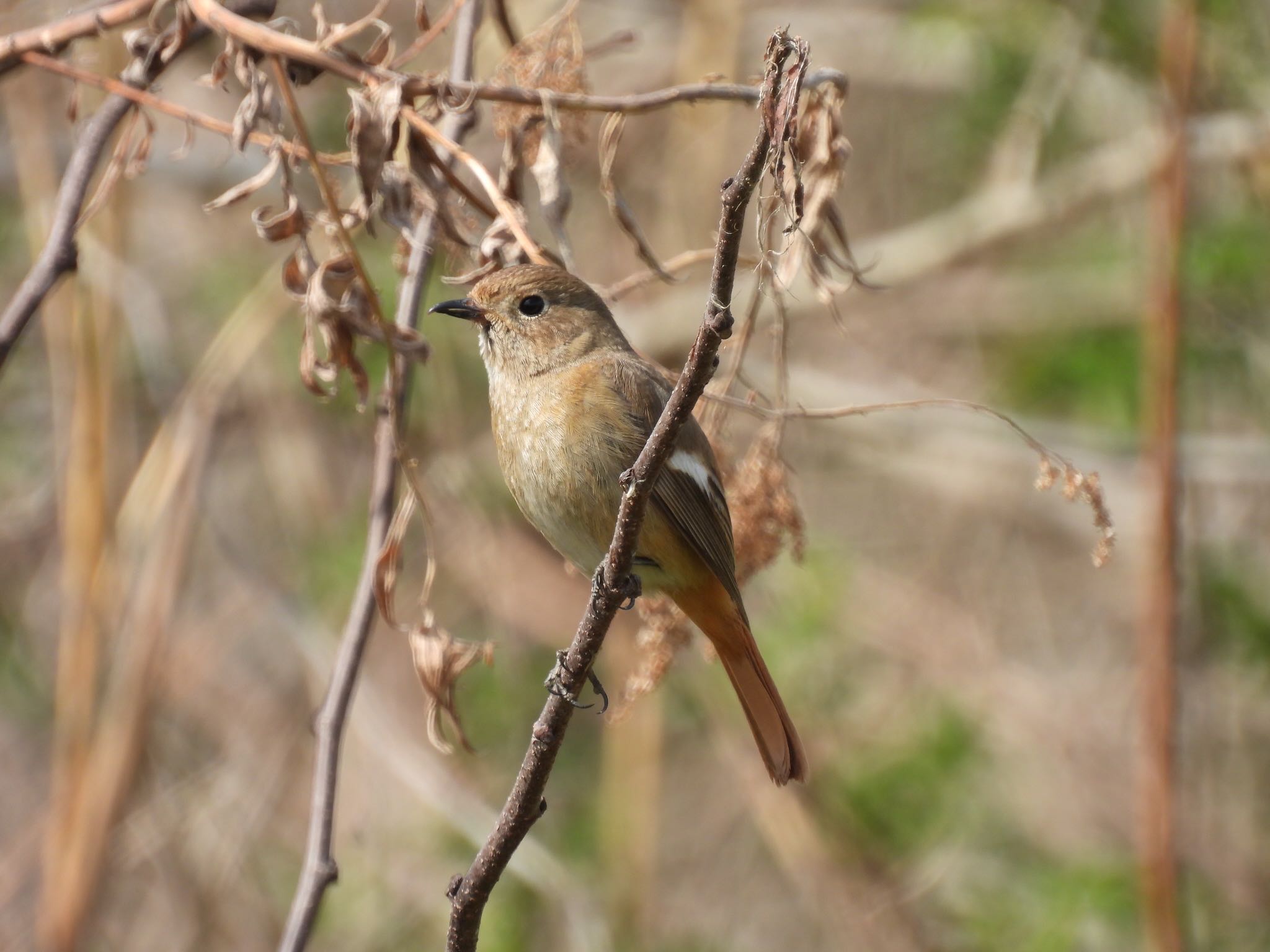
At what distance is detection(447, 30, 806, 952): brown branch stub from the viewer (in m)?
1.53

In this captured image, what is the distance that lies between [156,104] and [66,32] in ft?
0.71

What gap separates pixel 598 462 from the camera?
276 cm

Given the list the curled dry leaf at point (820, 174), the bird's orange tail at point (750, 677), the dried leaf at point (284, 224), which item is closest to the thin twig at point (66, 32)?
the dried leaf at point (284, 224)

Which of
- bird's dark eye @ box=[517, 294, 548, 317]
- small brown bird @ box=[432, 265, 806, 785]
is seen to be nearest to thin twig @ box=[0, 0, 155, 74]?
small brown bird @ box=[432, 265, 806, 785]

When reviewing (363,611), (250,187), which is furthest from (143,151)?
(363,611)

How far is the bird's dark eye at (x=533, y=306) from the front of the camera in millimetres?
2971

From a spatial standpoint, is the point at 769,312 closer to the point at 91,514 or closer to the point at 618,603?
the point at 91,514

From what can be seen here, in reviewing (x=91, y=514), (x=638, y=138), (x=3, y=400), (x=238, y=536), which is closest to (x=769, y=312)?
(x=638, y=138)

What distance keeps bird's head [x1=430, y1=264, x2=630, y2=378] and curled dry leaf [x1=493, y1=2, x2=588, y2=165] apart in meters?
0.34

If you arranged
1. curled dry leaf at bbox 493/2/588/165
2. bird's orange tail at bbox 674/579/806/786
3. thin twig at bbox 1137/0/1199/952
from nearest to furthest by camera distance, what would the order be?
curled dry leaf at bbox 493/2/588/165 → bird's orange tail at bbox 674/579/806/786 → thin twig at bbox 1137/0/1199/952

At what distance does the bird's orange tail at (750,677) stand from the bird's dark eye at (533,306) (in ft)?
2.23

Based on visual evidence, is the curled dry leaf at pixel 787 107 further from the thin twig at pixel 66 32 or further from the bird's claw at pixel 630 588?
the thin twig at pixel 66 32

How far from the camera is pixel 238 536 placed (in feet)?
17.7

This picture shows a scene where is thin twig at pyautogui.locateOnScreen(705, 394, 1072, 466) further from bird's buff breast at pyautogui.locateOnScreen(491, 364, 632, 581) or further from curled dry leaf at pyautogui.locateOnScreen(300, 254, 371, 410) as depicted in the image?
curled dry leaf at pyautogui.locateOnScreen(300, 254, 371, 410)
